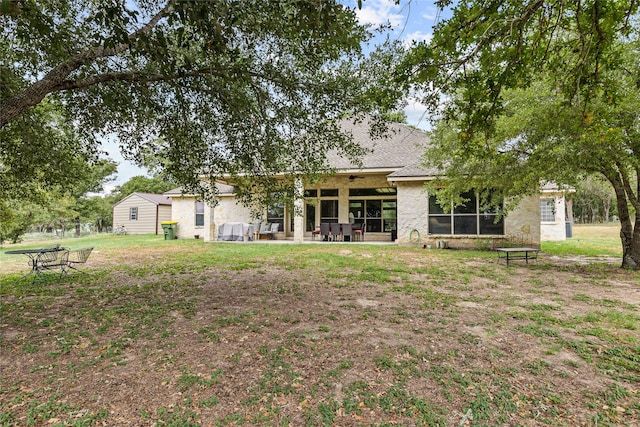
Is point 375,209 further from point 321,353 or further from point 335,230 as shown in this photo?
point 321,353

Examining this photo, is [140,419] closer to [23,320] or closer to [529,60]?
[23,320]

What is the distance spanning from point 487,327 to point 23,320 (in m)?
6.36

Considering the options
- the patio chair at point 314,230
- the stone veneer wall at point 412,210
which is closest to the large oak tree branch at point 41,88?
the stone veneer wall at point 412,210

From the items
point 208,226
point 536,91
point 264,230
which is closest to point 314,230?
point 264,230

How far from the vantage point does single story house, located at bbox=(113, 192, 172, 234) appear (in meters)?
26.3

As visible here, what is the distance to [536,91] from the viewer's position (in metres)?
7.46

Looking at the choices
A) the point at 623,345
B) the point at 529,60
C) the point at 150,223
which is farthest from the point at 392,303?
the point at 150,223

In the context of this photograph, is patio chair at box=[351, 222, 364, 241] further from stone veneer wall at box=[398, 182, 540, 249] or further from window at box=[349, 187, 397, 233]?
stone veneer wall at box=[398, 182, 540, 249]

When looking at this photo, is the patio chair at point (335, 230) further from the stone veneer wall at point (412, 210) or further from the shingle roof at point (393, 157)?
the stone veneer wall at point (412, 210)

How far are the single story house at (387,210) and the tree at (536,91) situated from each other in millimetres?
3055

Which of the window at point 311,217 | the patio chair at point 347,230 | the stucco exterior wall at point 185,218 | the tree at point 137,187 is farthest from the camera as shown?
the tree at point 137,187

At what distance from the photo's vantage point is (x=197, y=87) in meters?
5.19

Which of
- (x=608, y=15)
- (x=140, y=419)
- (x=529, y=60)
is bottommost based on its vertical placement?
(x=140, y=419)

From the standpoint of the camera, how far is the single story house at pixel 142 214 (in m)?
26.3
